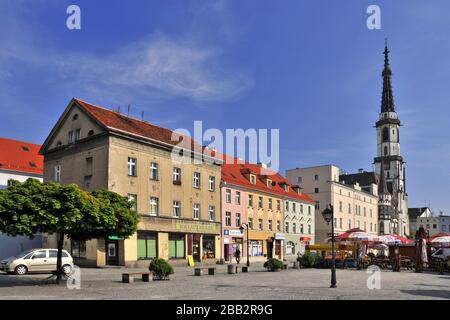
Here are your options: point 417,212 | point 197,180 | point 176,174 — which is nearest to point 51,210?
point 176,174

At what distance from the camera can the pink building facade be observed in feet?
163

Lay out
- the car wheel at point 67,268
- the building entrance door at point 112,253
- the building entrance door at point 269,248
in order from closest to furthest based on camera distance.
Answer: the car wheel at point 67,268
the building entrance door at point 112,253
the building entrance door at point 269,248

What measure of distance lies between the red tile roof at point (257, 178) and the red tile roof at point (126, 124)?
931 centimetres

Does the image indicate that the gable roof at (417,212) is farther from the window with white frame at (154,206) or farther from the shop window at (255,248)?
the window with white frame at (154,206)

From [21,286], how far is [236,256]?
28416 millimetres

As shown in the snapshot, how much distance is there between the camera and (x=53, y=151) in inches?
1694

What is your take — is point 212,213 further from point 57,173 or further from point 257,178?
point 57,173

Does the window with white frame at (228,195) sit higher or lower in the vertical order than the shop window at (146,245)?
higher

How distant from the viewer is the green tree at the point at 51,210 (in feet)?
63.8

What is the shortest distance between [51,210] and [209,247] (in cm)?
2841

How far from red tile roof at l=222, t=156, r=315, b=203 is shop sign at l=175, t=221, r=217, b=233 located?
577cm

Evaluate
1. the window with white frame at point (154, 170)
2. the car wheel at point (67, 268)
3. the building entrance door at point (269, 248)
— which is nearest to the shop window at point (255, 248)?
the building entrance door at point (269, 248)

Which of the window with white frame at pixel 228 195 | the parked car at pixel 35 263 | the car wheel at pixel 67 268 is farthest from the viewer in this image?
the window with white frame at pixel 228 195
